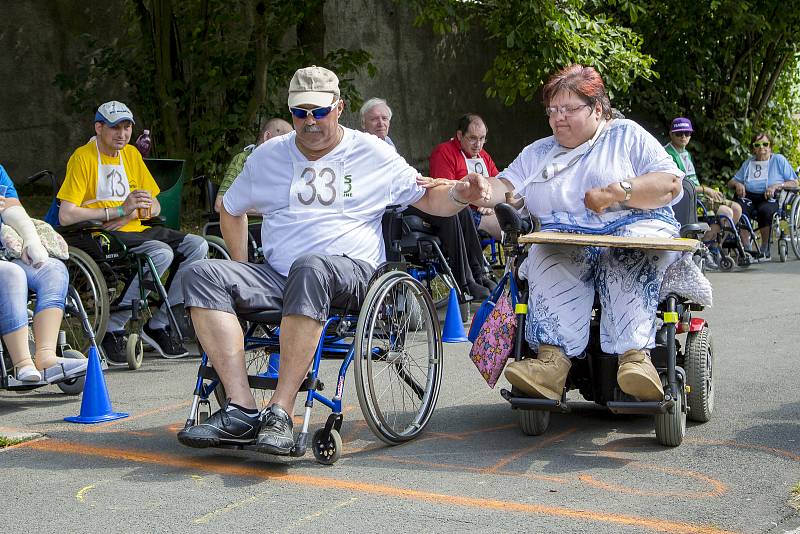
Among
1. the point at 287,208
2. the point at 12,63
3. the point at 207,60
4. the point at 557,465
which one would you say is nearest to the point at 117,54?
the point at 207,60

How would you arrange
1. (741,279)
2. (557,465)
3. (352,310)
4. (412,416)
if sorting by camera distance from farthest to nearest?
(741,279), (412,416), (352,310), (557,465)

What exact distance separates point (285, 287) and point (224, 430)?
0.59m

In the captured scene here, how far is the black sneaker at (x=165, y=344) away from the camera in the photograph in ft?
24.2

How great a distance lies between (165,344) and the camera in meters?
7.41

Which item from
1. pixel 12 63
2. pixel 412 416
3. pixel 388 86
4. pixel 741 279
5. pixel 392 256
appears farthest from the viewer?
pixel 388 86

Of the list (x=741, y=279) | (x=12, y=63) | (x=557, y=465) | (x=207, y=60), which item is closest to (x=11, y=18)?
(x=12, y=63)

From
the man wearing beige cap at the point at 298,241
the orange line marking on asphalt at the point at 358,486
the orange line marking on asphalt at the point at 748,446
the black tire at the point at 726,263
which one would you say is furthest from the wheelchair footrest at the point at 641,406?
the black tire at the point at 726,263

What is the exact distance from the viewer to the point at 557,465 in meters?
4.52

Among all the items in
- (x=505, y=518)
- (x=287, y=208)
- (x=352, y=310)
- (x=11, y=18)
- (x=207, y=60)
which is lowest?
(x=505, y=518)

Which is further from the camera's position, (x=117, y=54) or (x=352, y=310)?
(x=117, y=54)

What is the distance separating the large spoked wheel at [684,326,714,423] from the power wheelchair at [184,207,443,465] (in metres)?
1.05

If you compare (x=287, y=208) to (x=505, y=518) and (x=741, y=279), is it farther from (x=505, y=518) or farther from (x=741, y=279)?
(x=741, y=279)

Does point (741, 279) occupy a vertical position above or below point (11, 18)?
below

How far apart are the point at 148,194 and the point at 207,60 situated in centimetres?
470
